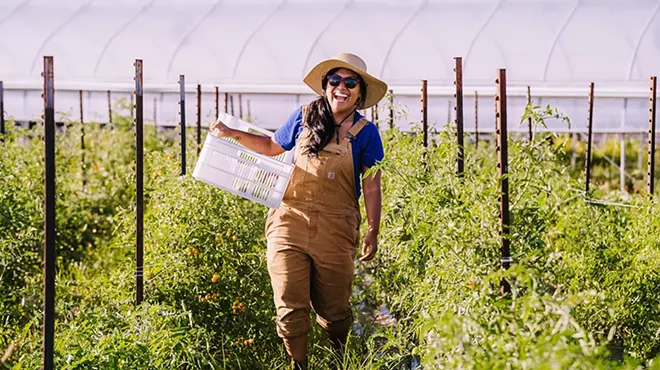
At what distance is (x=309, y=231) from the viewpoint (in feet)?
12.0

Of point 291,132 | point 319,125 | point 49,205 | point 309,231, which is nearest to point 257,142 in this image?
point 291,132

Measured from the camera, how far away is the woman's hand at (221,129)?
3.69 metres

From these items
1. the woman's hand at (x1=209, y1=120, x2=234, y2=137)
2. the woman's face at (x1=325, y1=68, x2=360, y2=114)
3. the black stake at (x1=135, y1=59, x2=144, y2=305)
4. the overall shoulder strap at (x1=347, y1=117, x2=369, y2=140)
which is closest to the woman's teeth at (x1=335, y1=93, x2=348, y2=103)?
the woman's face at (x1=325, y1=68, x2=360, y2=114)

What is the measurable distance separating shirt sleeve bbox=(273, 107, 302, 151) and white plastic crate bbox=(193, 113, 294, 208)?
13cm

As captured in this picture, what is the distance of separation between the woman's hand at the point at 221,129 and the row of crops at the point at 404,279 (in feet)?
1.69

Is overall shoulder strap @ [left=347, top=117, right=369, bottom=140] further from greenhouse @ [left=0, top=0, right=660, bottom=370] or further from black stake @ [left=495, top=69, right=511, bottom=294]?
black stake @ [left=495, top=69, right=511, bottom=294]

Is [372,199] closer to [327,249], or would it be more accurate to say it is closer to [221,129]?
[327,249]

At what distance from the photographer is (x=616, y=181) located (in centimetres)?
982

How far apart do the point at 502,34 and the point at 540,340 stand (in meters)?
7.95

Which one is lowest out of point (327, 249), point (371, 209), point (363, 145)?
point (327, 249)

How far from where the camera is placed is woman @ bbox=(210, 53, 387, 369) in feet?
11.9

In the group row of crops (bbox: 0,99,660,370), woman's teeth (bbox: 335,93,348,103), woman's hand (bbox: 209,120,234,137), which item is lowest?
row of crops (bbox: 0,99,660,370)

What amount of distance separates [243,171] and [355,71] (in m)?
0.58

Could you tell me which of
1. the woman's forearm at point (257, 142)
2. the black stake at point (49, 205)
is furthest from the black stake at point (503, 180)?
the black stake at point (49, 205)
